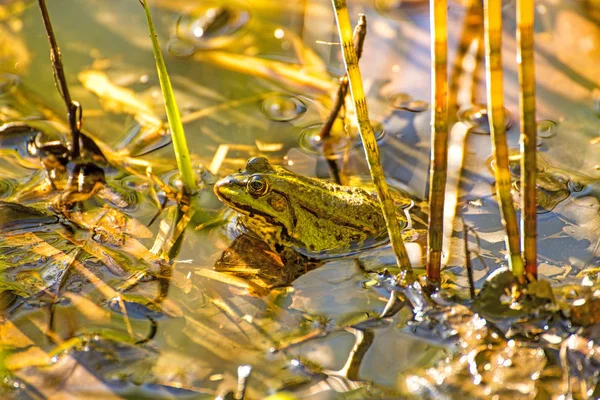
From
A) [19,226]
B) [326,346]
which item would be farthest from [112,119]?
[326,346]

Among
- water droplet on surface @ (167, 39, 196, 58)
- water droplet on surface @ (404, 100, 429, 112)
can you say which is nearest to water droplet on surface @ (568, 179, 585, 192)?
water droplet on surface @ (404, 100, 429, 112)

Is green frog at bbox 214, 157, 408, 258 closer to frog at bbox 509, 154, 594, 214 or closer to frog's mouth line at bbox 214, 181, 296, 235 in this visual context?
frog's mouth line at bbox 214, 181, 296, 235

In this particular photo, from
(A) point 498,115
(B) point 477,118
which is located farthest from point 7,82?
(A) point 498,115

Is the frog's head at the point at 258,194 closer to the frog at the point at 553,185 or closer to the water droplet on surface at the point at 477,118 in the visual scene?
the frog at the point at 553,185

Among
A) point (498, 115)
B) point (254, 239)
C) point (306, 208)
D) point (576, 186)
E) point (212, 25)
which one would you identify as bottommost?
point (254, 239)

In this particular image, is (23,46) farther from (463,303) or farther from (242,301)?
(463,303)

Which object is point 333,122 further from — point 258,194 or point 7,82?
point 7,82
